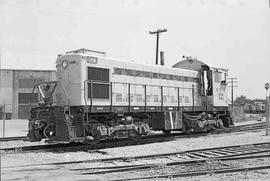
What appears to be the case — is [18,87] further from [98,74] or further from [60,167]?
[60,167]

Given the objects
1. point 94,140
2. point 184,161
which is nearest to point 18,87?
point 94,140

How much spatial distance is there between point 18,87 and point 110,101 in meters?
38.5

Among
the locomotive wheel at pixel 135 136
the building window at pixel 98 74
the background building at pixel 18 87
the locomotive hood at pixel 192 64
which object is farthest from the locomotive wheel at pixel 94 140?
the background building at pixel 18 87

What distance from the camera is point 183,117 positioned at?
1772cm

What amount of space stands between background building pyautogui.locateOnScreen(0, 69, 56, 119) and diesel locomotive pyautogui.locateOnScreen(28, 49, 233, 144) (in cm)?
3357

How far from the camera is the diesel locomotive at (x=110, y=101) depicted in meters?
12.7

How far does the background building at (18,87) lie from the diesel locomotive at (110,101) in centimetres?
3357

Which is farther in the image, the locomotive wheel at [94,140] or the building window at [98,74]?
the building window at [98,74]

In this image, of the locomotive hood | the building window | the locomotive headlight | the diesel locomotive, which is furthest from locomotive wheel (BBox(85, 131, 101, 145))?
the locomotive hood

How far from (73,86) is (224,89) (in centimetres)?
1033

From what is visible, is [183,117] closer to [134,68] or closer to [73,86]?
[134,68]

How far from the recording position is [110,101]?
14023 millimetres

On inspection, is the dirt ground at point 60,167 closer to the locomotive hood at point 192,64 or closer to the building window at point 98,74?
the building window at point 98,74

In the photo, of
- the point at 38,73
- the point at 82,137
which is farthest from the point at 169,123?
the point at 38,73
